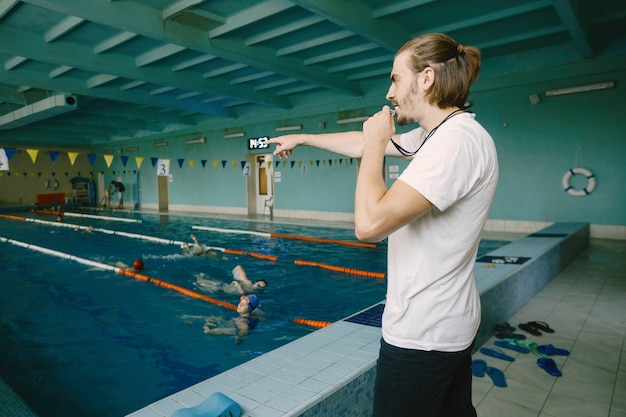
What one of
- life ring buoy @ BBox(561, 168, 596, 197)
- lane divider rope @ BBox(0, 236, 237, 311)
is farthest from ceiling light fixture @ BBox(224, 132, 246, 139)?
life ring buoy @ BBox(561, 168, 596, 197)

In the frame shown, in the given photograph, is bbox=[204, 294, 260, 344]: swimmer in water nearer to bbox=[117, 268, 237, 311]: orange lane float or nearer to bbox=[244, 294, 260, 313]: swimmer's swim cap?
bbox=[244, 294, 260, 313]: swimmer's swim cap

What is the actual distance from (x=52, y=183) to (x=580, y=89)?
24.5 m

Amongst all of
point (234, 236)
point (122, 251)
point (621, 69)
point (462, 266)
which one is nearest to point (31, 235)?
point (122, 251)

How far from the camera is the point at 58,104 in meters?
10.9

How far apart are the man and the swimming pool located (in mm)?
2680

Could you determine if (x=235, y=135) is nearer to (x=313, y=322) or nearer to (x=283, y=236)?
(x=283, y=236)

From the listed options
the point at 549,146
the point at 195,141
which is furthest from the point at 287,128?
the point at 549,146

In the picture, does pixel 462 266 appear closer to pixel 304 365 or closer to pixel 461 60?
pixel 461 60

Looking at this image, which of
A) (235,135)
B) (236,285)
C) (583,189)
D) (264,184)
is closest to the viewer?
(236,285)

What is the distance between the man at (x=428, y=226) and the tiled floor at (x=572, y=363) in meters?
1.61

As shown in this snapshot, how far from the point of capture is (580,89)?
8.02 metres

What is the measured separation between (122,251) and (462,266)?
8909 mm

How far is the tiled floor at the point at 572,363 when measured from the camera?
2.29 meters

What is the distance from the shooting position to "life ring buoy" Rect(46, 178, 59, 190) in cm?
2172
